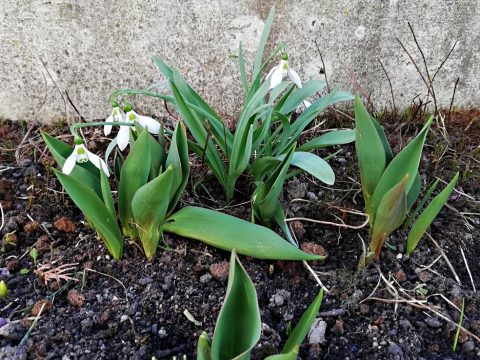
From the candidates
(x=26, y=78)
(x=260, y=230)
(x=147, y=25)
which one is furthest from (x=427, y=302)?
(x=26, y=78)

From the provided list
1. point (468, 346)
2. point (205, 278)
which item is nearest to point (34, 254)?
point (205, 278)

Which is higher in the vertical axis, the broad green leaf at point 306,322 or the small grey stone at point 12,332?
the broad green leaf at point 306,322

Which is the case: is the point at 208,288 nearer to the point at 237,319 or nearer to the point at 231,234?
the point at 231,234

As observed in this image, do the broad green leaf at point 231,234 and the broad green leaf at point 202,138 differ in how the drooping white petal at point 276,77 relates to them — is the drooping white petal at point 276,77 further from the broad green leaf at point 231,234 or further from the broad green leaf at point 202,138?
the broad green leaf at point 231,234

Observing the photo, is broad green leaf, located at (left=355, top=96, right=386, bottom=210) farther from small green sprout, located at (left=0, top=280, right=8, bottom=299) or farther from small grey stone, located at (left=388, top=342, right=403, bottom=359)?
small green sprout, located at (left=0, top=280, right=8, bottom=299)

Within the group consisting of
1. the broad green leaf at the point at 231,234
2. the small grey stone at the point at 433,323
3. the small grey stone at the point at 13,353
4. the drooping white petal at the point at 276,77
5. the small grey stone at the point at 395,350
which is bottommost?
the small grey stone at the point at 13,353

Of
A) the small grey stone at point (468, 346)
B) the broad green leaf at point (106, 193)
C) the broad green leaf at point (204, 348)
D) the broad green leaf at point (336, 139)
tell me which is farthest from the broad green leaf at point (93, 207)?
the small grey stone at point (468, 346)

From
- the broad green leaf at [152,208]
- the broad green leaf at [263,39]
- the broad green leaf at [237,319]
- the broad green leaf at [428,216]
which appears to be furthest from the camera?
the broad green leaf at [263,39]
